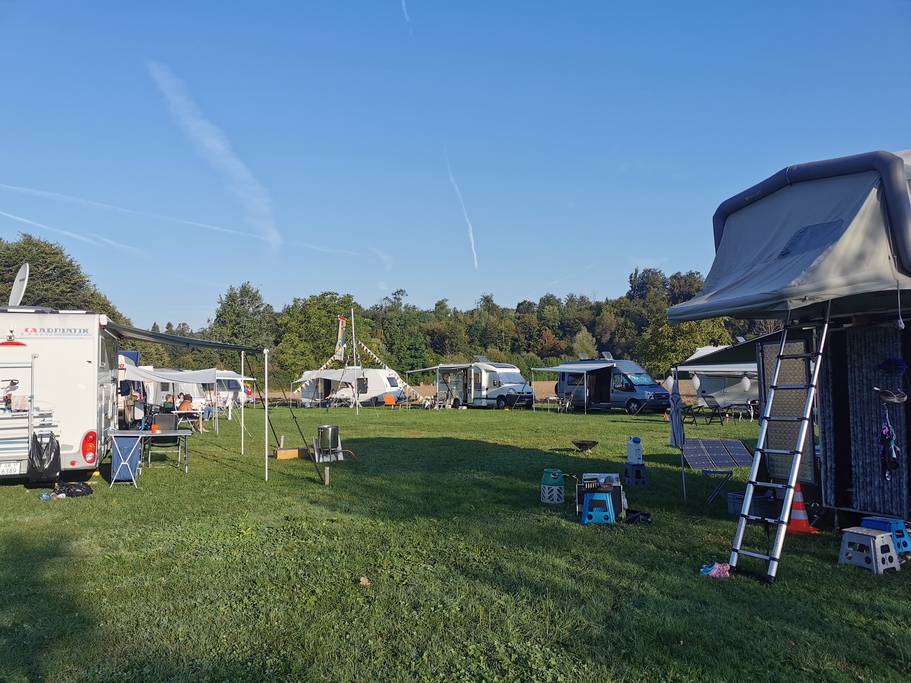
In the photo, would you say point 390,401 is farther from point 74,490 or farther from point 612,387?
point 74,490

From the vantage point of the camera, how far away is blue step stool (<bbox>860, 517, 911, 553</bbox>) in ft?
17.9

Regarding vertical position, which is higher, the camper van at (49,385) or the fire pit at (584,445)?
the camper van at (49,385)

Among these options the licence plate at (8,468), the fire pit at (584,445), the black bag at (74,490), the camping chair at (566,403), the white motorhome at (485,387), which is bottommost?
the black bag at (74,490)

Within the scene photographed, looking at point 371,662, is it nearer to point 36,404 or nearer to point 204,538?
point 204,538

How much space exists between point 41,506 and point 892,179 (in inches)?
374

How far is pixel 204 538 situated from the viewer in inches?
251

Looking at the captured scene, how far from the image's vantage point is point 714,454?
27.6 ft

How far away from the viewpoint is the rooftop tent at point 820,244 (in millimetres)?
5123

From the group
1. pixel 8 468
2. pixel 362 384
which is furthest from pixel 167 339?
pixel 362 384

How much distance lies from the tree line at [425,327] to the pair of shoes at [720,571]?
22602mm

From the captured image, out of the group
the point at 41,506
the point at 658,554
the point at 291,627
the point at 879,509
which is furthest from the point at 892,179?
the point at 41,506

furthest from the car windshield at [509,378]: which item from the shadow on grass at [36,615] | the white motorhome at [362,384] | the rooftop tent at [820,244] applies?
the shadow on grass at [36,615]

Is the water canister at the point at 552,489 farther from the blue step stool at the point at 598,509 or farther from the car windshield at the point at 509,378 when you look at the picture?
the car windshield at the point at 509,378

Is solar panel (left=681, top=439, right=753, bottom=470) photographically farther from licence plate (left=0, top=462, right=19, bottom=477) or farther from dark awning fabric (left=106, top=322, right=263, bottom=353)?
licence plate (left=0, top=462, right=19, bottom=477)
